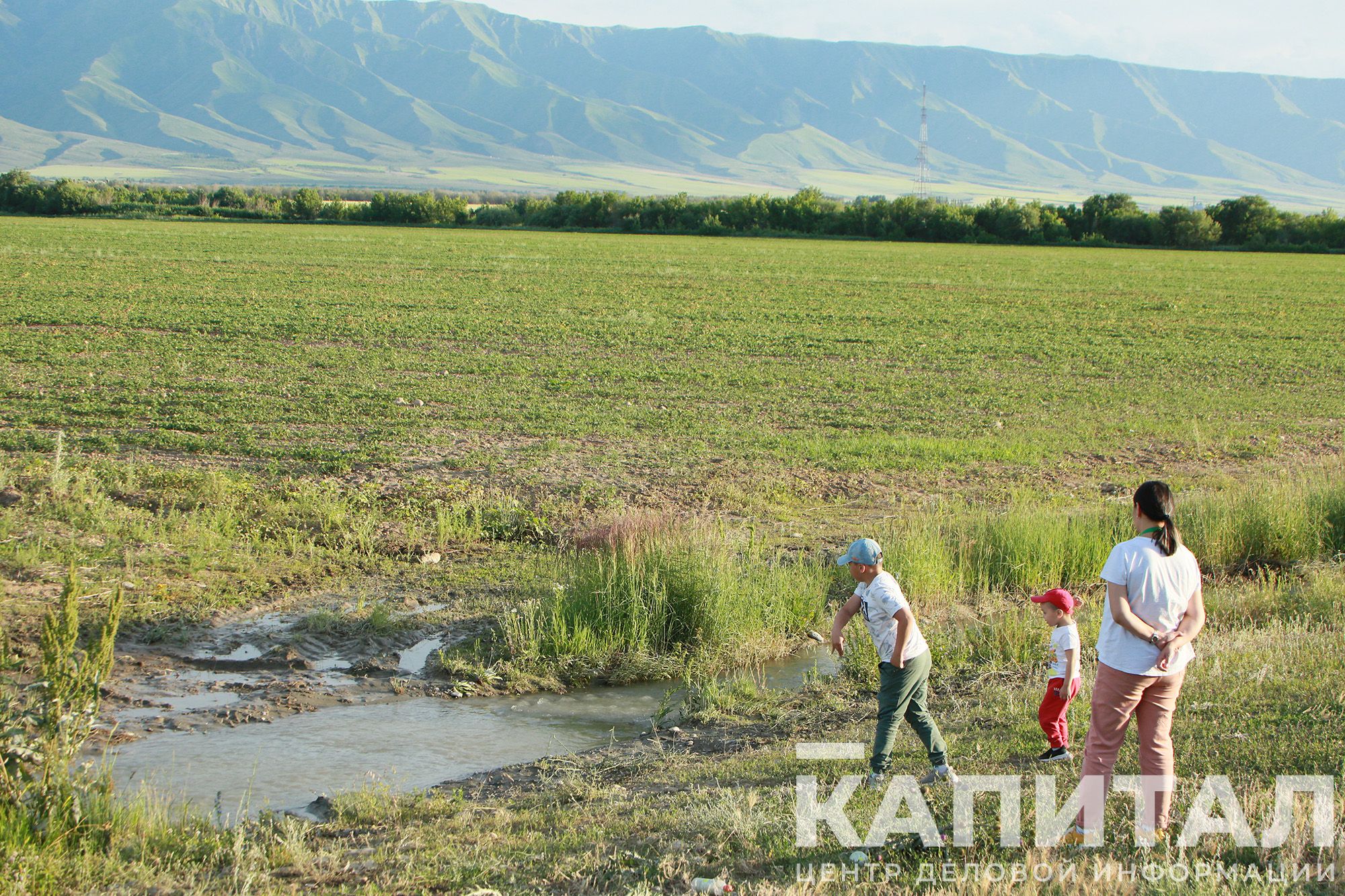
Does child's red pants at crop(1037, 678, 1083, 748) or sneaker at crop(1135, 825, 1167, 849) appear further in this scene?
child's red pants at crop(1037, 678, 1083, 748)

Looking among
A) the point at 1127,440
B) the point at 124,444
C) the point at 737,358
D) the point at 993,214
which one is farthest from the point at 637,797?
the point at 993,214

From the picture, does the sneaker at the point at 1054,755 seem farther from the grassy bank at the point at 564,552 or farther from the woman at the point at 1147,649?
the grassy bank at the point at 564,552

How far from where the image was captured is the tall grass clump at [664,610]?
9422 millimetres

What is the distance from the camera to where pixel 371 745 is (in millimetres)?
7699

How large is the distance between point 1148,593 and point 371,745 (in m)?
5.42

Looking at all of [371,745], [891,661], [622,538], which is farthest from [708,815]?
[622,538]

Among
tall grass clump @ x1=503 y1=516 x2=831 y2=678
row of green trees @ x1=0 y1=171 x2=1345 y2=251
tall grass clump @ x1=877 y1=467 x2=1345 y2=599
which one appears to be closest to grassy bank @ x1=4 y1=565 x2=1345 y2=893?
tall grass clump @ x1=503 y1=516 x2=831 y2=678

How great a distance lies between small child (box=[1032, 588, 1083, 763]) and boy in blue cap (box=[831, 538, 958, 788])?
65 centimetres

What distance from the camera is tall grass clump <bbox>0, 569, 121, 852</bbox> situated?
17.8ft

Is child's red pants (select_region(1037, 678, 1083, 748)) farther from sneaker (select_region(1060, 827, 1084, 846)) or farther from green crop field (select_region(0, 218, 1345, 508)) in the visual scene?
green crop field (select_region(0, 218, 1345, 508))

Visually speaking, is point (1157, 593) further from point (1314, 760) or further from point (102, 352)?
point (102, 352)

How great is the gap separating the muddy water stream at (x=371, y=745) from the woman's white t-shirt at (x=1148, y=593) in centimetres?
392

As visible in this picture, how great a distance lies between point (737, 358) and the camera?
81.6ft

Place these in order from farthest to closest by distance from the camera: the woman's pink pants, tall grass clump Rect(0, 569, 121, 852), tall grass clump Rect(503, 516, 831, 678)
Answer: tall grass clump Rect(503, 516, 831, 678) → tall grass clump Rect(0, 569, 121, 852) → the woman's pink pants
